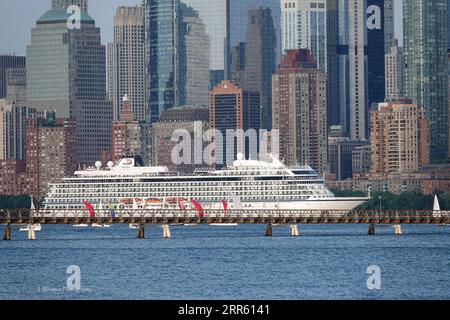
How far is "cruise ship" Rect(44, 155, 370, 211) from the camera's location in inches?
7146

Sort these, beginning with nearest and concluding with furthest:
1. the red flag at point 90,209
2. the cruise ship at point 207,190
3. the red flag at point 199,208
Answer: the red flag at point 90,209, the red flag at point 199,208, the cruise ship at point 207,190

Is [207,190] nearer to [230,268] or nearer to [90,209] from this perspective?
[90,209]

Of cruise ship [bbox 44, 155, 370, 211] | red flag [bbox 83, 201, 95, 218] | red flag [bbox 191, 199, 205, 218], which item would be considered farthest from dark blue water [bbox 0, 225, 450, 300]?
cruise ship [bbox 44, 155, 370, 211]

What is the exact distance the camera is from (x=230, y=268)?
65.2 meters

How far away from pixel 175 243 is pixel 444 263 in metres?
32.3

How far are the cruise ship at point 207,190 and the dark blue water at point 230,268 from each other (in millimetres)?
76203

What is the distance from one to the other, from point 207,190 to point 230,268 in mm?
124030

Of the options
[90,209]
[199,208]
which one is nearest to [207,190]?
[199,208]

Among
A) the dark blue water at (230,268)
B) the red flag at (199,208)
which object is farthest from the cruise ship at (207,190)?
the dark blue water at (230,268)

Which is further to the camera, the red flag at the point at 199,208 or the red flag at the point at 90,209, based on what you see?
the red flag at the point at 199,208

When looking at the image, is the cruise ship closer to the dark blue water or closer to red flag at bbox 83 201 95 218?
red flag at bbox 83 201 95 218

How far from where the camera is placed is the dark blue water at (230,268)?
156ft

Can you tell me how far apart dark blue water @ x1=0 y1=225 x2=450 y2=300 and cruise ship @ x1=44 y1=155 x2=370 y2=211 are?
76203 mm

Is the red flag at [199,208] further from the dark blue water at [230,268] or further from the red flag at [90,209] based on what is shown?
the dark blue water at [230,268]
